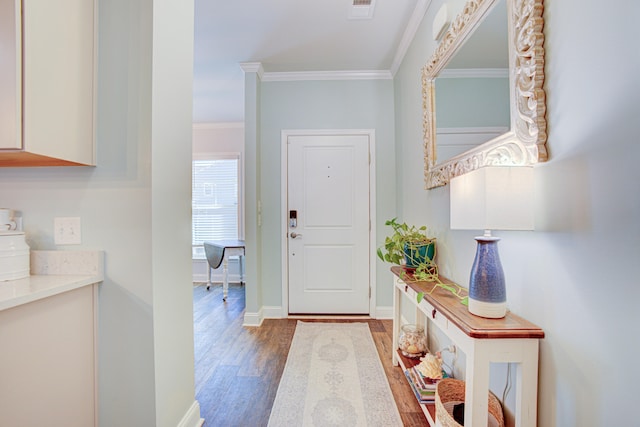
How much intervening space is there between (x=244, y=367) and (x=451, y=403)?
56.8 inches

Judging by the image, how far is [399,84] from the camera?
2963mm

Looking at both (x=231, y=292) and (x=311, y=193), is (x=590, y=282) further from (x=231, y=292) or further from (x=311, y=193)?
(x=231, y=292)

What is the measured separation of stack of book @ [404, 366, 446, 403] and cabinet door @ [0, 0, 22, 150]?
6.77ft

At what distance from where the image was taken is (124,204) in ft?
3.92

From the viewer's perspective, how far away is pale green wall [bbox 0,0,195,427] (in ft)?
3.91

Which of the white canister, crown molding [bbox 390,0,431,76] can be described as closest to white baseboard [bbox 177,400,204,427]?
the white canister

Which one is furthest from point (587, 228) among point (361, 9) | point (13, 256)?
point (361, 9)

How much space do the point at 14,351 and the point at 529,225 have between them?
5.82 ft

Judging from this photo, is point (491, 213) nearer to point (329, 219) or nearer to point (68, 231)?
point (68, 231)

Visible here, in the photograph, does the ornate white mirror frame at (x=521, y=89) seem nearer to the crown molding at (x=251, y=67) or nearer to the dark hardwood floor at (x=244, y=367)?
the dark hardwood floor at (x=244, y=367)

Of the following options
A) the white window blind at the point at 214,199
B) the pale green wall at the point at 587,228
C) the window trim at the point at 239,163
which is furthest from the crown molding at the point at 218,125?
the pale green wall at the point at 587,228

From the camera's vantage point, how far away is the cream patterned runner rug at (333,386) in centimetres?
162

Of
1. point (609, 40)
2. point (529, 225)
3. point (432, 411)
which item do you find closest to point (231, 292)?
point (432, 411)

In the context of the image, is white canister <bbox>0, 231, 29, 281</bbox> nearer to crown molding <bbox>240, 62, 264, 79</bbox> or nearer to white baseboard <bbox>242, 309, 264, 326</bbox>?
white baseboard <bbox>242, 309, 264, 326</bbox>
